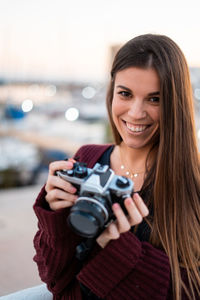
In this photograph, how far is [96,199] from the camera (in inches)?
26.4

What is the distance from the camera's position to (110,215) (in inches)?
28.3

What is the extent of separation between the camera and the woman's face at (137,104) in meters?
0.85

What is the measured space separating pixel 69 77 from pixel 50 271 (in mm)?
6997

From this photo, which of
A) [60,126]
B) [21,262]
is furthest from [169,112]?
[60,126]

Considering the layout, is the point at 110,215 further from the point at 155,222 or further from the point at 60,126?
the point at 60,126

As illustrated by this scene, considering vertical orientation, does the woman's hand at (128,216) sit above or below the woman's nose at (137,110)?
below

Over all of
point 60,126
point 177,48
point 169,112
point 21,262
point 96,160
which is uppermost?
point 177,48

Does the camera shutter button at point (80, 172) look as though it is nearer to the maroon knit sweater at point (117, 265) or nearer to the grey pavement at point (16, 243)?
the maroon knit sweater at point (117, 265)

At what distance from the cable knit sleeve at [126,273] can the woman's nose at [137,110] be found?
30 centimetres

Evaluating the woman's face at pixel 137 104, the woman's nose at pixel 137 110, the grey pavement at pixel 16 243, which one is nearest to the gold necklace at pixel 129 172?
the woman's face at pixel 137 104

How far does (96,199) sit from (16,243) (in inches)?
74.0

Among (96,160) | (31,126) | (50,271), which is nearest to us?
(50,271)

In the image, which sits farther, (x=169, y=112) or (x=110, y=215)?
(x=169, y=112)

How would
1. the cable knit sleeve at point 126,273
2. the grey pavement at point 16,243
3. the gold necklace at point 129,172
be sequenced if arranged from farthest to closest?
the grey pavement at point 16,243
the gold necklace at point 129,172
the cable knit sleeve at point 126,273
